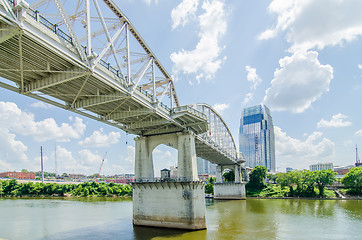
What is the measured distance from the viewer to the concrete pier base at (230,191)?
91.1 metres

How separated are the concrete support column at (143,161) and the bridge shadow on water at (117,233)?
7.33m

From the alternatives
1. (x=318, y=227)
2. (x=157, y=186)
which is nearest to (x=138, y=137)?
(x=157, y=186)

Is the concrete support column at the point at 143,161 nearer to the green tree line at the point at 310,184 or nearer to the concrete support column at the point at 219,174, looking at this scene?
the concrete support column at the point at 219,174

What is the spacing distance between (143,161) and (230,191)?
185ft

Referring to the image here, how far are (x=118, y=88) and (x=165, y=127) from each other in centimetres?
1874

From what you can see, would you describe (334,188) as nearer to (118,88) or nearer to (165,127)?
(165,127)

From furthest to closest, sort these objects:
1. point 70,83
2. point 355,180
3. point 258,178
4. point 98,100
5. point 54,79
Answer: point 258,178 → point 355,180 → point 98,100 → point 70,83 → point 54,79

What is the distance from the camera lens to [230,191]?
91.8 meters

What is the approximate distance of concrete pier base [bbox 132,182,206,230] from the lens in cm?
3638

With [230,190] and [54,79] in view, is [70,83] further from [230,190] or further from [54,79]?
[230,190]

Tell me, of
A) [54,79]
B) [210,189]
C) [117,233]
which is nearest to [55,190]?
[210,189]

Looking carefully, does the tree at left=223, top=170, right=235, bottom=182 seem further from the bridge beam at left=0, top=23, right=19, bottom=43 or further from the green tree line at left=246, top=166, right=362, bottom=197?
the bridge beam at left=0, top=23, right=19, bottom=43

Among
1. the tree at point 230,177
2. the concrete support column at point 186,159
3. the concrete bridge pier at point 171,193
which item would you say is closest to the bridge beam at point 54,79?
the concrete bridge pier at point 171,193

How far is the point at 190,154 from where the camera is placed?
132 ft
